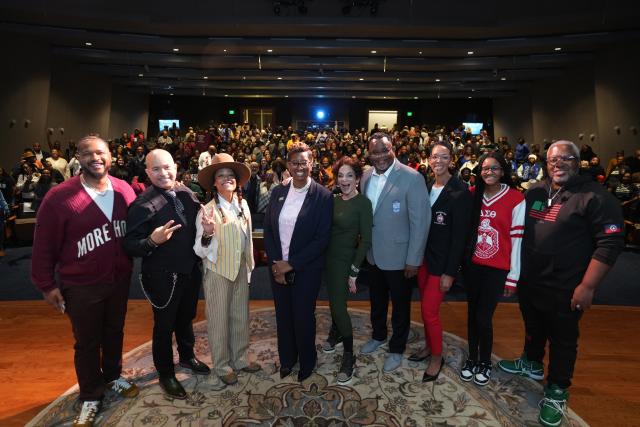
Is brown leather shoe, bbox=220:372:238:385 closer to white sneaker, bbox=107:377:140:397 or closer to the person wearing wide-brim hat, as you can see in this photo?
the person wearing wide-brim hat

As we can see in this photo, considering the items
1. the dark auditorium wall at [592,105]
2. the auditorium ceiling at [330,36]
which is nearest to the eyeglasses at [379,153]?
the auditorium ceiling at [330,36]

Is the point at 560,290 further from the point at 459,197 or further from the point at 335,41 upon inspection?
the point at 335,41

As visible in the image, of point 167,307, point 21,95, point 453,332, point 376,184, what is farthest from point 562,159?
point 21,95

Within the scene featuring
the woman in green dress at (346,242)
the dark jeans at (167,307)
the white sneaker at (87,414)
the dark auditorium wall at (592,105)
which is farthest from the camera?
the dark auditorium wall at (592,105)

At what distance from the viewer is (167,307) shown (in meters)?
2.30

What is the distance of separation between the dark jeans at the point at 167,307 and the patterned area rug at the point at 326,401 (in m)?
0.26

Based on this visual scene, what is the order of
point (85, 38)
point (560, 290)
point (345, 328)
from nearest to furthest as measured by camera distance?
1. point (560, 290)
2. point (345, 328)
3. point (85, 38)

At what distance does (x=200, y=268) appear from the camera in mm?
2662

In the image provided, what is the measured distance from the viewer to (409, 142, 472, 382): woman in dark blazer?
2.43 metres

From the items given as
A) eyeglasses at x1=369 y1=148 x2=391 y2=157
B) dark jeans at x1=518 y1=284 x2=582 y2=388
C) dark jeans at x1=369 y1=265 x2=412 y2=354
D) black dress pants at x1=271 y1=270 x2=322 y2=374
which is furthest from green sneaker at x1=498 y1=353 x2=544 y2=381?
eyeglasses at x1=369 y1=148 x2=391 y2=157

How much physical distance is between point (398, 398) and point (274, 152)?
33.0 feet

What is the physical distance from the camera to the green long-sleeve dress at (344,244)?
2506 millimetres

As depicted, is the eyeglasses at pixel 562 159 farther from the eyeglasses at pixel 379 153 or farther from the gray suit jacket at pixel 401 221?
the eyeglasses at pixel 379 153

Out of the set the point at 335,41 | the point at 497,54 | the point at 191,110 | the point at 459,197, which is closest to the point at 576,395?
the point at 459,197
